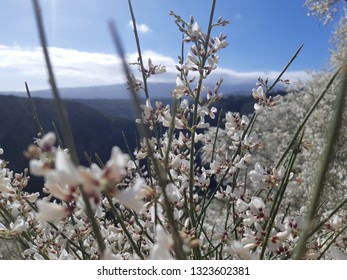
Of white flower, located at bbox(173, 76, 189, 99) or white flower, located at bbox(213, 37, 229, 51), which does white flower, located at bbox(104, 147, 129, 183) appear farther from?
white flower, located at bbox(213, 37, 229, 51)

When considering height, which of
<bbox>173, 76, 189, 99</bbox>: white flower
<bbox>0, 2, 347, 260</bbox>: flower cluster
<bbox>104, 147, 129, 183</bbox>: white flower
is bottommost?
<bbox>0, 2, 347, 260</bbox>: flower cluster

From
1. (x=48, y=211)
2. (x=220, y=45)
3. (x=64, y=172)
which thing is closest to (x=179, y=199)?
(x=48, y=211)

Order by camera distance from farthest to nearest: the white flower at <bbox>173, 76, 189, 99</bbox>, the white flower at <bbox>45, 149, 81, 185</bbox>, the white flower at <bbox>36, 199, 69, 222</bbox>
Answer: the white flower at <bbox>173, 76, 189, 99</bbox>, the white flower at <bbox>36, 199, 69, 222</bbox>, the white flower at <bbox>45, 149, 81, 185</bbox>

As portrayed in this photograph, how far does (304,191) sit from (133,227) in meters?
8.89

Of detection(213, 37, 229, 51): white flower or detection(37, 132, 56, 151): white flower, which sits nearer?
detection(37, 132, 56, 151): white flower

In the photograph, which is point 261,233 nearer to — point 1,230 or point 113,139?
point 1,230

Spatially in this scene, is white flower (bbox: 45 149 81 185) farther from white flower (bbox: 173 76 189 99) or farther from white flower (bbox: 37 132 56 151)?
white flower (bbox: 173 76 189 99)

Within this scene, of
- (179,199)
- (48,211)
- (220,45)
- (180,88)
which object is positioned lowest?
(179,199)

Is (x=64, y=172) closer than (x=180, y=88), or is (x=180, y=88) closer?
(x=64, y=172)

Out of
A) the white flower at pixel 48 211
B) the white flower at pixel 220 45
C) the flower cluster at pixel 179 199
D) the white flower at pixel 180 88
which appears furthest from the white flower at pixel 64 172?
the white flower at pixel 220 45

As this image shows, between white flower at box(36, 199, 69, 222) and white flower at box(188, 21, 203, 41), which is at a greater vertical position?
white flower at box(188, 21, 203, 41)

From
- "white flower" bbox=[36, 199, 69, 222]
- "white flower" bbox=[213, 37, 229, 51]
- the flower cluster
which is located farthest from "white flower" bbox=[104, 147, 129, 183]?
"white flower" bbox=[213, 37, 229, 51]

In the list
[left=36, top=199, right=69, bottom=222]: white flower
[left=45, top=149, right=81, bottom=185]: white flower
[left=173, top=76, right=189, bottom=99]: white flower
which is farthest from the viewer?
[left=173, top=76, right=189, bottom=99]: white flower

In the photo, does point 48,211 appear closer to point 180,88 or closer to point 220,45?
point 180,88
